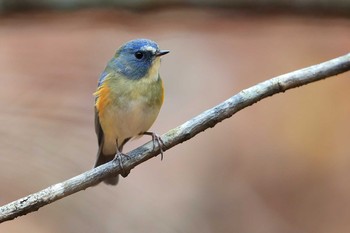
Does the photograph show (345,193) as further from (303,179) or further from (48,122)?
(48,122)

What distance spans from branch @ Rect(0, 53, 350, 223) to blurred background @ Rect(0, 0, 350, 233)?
4.97 ft

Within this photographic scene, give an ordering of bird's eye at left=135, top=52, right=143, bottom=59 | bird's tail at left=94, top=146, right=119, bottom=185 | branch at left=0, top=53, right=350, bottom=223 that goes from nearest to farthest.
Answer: branch at left=0, top=53, right=350, bottom=223, bird's eye at left=135, top=52, right=143, bottom=59, bird's tail at left=94, top=146, right=119, bottom=185

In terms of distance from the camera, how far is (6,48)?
4.30 m

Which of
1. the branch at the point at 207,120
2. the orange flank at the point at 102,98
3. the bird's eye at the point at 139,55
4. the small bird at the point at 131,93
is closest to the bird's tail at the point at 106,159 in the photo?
the small bird at the point at 131,93

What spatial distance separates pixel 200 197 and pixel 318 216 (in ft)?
2.23

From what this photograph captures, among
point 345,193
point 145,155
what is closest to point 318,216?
point 345,193

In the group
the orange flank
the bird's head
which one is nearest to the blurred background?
the bird's head

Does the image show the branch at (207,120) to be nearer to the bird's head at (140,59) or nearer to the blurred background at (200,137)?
the bird's head at (140,59)

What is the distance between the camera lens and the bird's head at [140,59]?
273cm

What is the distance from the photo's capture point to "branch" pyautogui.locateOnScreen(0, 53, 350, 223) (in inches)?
75.5

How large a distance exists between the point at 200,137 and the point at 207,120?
77.8 inches

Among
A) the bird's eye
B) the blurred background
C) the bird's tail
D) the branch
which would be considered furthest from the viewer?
the blurred background

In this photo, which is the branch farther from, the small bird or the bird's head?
the bird's head

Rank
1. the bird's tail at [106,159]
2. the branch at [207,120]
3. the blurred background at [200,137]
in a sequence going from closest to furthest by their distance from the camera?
the branch at [207,120], the bird's tail at [106,159], the blurred background at [200,137]
